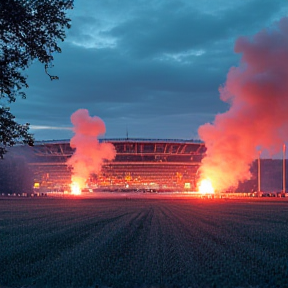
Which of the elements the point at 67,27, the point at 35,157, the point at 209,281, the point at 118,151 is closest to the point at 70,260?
the point at 209,281

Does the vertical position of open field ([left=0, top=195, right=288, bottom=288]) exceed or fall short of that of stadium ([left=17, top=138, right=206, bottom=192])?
it falls short

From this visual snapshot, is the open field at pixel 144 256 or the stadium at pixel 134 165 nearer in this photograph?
the open field at pixel 144 256

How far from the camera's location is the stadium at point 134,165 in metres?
182

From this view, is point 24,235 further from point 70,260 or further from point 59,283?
point 59,283

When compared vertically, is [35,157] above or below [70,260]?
above

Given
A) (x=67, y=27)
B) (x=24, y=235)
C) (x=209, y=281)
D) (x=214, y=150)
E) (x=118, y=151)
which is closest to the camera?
(x=209, y=281)

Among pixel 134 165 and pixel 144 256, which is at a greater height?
pixel 134 165

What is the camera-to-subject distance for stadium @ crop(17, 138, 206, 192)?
597ft

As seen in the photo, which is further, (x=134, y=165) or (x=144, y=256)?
(x=134, y=165)

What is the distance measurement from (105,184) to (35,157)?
31.8m

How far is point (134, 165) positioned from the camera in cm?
18500

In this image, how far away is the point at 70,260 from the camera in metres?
19.6

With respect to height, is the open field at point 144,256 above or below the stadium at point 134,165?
below

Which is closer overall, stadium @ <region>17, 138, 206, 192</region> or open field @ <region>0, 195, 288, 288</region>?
open field @ <region>0, 195, 288, 288</region>
